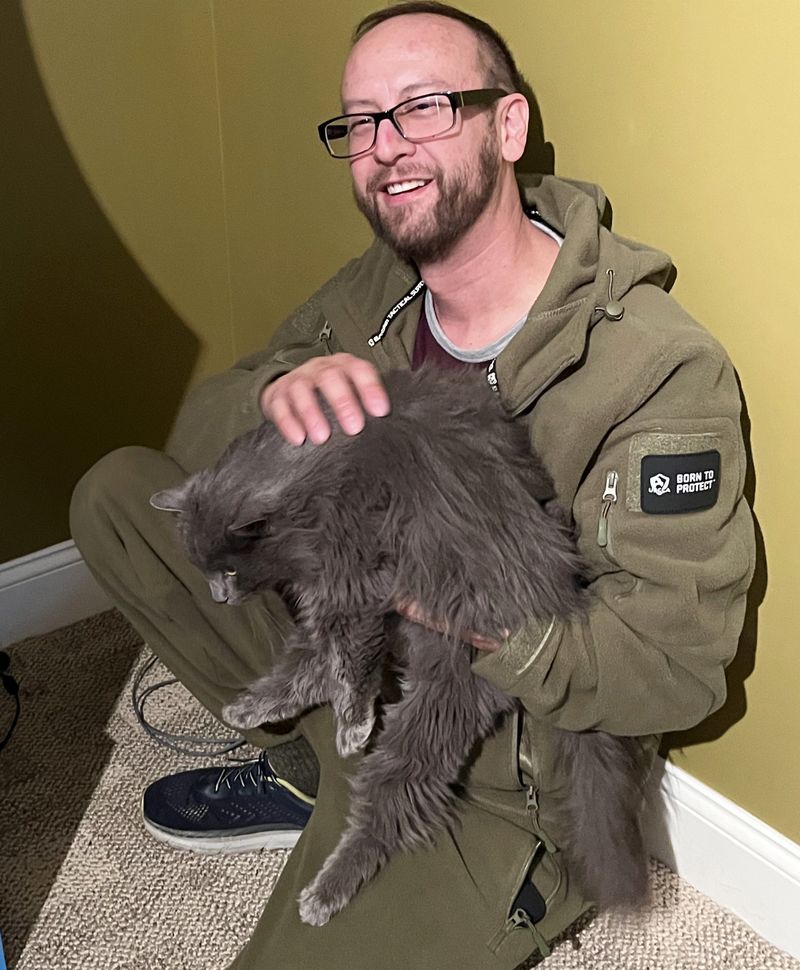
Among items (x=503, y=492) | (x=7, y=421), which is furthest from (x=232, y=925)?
(x=7, y=421)

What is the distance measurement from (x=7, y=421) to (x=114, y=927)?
1076 mm

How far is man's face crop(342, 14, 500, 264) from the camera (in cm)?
143

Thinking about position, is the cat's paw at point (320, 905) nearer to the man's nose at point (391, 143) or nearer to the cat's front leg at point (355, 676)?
the cat's front leg at point (355, 676)

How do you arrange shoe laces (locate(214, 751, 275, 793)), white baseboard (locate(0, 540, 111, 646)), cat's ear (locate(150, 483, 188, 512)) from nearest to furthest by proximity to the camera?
cat's ear (locate(150, 483, 188, 512)) < shoe laces (locate(214, 751, 275, 793)) < white baseboard (locate(0, 540, 111, 646))

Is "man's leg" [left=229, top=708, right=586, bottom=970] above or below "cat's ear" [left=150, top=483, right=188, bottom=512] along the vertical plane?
below

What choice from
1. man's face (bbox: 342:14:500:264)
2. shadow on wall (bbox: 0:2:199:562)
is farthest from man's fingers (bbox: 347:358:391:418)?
shadow on wall (bbox: 0:2:199:562)

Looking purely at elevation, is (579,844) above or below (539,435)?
below

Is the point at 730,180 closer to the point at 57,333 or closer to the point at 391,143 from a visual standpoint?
the point at 391,143

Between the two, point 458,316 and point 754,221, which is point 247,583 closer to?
point 458,316

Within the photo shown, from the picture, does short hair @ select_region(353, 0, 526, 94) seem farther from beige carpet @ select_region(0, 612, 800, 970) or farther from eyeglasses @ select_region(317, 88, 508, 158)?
beige carpet @ select_region(0, 612, 800, 970)

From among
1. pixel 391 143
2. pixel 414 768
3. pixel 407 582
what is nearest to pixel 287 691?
pixel 414 768

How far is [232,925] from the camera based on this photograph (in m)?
1.64

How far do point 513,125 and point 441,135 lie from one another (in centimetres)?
12

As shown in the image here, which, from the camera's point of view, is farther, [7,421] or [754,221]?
[7,421]
